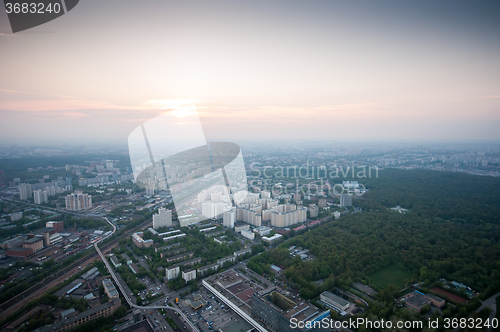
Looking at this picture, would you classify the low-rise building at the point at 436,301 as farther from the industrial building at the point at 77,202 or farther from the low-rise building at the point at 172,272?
the industrial building at the point at 77,202

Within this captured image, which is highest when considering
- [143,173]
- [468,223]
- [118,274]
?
[143,173]

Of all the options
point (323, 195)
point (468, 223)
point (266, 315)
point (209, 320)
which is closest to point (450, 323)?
point (266, 315)

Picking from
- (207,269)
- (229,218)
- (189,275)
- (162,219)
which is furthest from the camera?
(229,218)

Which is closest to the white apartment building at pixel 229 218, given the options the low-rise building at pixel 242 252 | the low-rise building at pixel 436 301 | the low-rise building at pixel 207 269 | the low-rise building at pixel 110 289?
the low-rise building at pixel 242 252

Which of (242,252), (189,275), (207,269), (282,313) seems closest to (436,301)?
(282,313)

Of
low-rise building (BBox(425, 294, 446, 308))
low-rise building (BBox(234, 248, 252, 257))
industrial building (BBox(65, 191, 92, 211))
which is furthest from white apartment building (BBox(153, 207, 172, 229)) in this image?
low-rise building (BBox(425, 294, 446, 308))

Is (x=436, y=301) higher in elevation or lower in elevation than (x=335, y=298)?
lower

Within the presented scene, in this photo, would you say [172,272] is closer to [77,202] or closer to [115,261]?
[115,261]

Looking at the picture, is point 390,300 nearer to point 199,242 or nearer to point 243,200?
point 199,242
